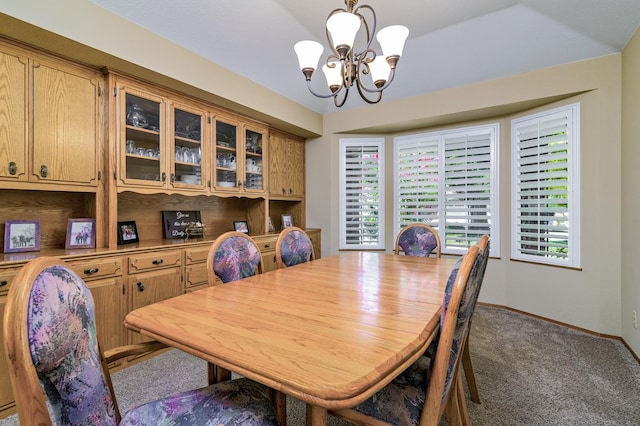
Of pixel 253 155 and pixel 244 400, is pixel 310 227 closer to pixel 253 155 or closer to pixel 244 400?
pixel 253 155

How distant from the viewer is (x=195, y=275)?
8.86 ft

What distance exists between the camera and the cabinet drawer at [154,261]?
2289 millimetres

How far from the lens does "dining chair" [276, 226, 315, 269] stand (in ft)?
7.49

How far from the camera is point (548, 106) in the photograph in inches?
122

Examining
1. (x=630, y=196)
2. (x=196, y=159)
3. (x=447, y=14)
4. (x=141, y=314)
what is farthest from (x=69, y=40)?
(x=630, y=196)

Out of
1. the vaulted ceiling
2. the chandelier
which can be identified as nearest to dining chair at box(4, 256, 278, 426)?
the chandelier

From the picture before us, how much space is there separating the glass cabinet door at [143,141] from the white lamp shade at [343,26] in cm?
182

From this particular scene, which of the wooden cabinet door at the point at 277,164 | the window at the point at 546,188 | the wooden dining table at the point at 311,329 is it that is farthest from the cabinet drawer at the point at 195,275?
the window at the point at 546,188

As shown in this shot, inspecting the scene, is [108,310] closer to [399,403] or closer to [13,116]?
[13,116]

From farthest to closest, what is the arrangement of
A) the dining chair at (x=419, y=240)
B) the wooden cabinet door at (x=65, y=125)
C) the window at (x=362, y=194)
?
the window at (x=362, y=194), the dining chair at (x=419, y=240), the wooden cabinet door at (x=65, y=125)

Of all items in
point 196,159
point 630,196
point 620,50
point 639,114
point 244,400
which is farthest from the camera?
point 196,159

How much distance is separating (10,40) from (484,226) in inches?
175

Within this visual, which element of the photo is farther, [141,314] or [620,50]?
[620,50]

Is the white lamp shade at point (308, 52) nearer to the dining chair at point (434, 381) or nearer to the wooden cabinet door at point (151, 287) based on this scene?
the dining chair at point (434, 381)
